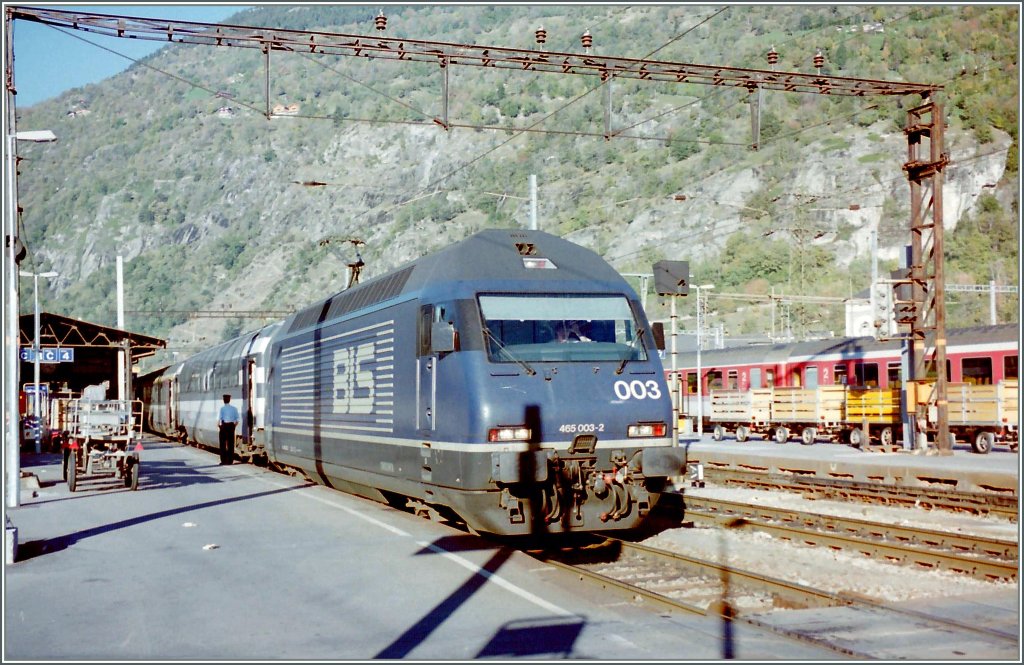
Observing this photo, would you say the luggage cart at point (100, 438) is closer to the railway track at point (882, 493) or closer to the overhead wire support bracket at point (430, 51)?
the overhead wire support bracket at point (430, 51)

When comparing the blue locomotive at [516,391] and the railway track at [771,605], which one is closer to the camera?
the railway track at [771,605]

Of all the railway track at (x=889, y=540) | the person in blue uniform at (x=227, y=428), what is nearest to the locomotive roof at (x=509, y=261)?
the railway track at (x=889, y=540)

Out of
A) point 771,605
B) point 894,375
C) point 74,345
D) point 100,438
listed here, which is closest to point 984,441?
point 894,375

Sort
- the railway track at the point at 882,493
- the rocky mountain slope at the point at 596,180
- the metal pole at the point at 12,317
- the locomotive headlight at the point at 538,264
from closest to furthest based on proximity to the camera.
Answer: the locomotive headlight at the point at 538,264 < the metal pole at the point at 12,317 < the railway track at the point at 882,493 < the rocky mountain slope at the point at 596,180

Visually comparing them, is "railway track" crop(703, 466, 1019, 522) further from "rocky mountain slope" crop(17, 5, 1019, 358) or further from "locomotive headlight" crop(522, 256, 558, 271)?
"rocky mountain slope" crop(17, 5, 1019, 358)

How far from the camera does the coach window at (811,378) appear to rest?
3891 centimetres

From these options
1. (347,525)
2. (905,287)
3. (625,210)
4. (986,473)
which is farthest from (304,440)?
(625,210)

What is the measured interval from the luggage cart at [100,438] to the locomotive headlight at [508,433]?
10809mm

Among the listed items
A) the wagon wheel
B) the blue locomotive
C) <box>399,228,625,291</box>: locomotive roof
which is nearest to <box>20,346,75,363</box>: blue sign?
the blue locomotive

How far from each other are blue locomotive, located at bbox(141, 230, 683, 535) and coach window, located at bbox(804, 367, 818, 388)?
26.8 metres

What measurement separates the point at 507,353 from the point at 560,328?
855 millimetres

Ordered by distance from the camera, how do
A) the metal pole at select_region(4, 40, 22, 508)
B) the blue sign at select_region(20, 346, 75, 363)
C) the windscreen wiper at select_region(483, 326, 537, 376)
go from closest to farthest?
1. the windscreen wiper at select_region(483, 326, 537, 376)
2. the metal pole at select_region(4, 40, 22, 508)
3. the blue sign at select_region(20, 346, 75, 363)

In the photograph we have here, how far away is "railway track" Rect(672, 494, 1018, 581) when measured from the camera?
473 inches

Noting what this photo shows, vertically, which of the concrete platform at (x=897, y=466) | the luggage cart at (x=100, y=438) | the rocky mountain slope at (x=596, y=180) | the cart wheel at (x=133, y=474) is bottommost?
the concrete platform at (x=897, y=466)
